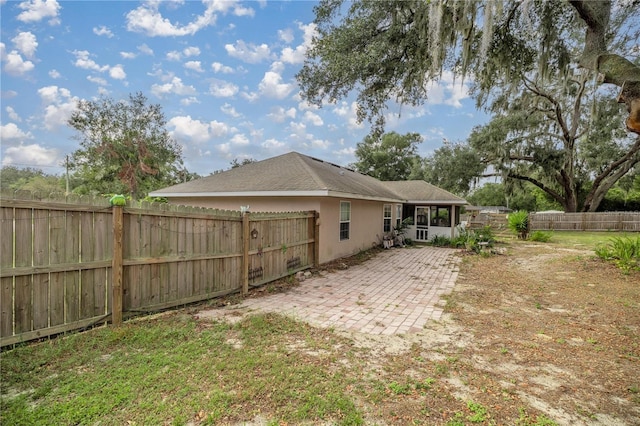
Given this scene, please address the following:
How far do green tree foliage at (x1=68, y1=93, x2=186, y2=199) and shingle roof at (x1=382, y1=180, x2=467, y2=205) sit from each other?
2144 cm

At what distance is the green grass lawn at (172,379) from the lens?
95.6 inches

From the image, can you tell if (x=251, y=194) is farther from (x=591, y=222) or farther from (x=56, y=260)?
(x=591, y=222)

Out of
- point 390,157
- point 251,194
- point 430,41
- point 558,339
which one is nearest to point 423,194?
point 251,194

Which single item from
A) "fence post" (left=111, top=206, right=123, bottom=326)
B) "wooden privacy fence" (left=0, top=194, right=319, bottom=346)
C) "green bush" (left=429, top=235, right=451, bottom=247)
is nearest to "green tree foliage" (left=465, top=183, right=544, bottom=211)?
"green bush" (left=429, top=235, right=451, bottom=247)

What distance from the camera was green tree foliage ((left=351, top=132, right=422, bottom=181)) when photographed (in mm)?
34875

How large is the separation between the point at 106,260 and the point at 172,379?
2.10 m

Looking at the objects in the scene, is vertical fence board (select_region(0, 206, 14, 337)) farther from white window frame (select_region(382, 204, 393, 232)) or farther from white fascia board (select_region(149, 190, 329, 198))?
white window frame (select_region(382, 204, 393, 232))

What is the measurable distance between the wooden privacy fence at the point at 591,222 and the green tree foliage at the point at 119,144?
31.6m

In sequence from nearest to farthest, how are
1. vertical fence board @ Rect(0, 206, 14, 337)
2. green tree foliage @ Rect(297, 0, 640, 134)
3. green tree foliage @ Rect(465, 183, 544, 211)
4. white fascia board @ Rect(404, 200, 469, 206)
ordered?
1. vertical fence board @ Rect(0, 206, 14, 337)
2. green tree foliage @ Rect(297, 0, 640, 134)
3. white fascia board @ Rect(404, 200, 469, 206)
4. green tree foliage @ Rect(465, 183, 544, 211)

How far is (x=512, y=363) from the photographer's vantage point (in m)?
3.50

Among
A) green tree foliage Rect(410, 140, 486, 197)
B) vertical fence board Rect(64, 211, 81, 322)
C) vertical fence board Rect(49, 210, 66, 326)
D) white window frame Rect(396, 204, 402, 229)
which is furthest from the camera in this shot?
green tree foliage Rect(410, 140, 486, 197)

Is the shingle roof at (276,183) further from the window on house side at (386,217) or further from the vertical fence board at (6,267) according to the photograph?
the vertical fence board at (6,267)

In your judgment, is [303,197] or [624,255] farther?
[303,197]

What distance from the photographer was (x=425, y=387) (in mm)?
2932
